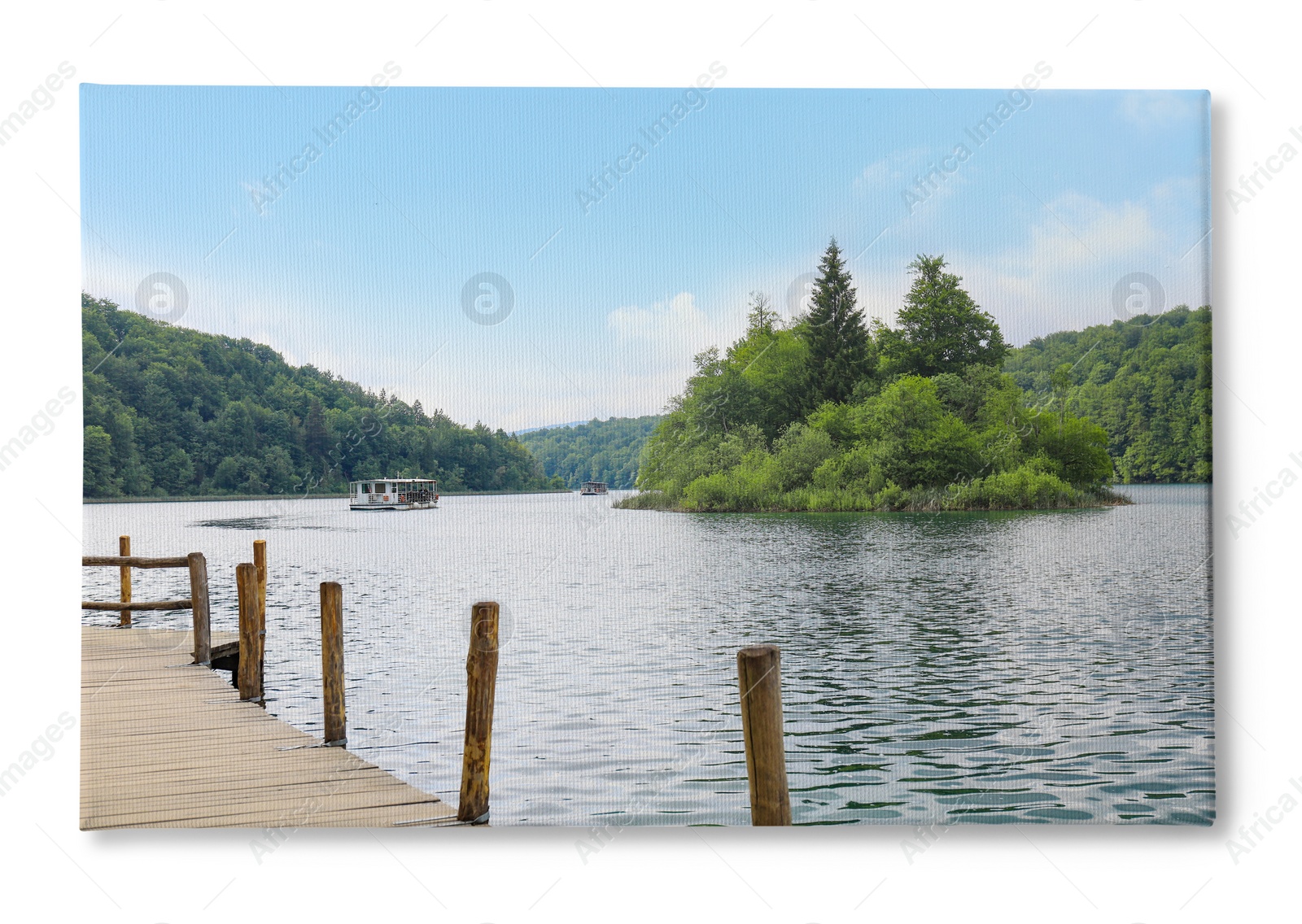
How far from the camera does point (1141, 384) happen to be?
16.5 ft

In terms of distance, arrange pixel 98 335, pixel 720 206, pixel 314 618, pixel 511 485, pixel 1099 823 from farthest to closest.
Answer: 1. pixel 314 618
2. pixel 511 485
3. pixel 720 206
4. pixel 98 335
5. pixel 1099 823

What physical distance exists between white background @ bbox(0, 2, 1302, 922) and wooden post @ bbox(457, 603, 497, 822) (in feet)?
1.15

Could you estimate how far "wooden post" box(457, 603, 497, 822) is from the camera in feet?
12.3

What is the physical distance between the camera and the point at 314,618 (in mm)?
8766

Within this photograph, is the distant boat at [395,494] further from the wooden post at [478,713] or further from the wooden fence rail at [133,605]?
the wooden post at [478,713]

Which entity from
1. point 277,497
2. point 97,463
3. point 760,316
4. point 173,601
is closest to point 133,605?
point 173,601

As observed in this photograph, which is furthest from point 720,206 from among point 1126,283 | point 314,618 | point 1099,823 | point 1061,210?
point 314,618

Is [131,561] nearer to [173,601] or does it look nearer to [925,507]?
[173,601]

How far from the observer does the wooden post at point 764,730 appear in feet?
10.1

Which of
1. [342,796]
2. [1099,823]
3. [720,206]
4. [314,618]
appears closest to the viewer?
[342,796]

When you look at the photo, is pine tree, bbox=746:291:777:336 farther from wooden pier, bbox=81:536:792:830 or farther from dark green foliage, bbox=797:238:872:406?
wooden pier, bbox=81:536:792:830
